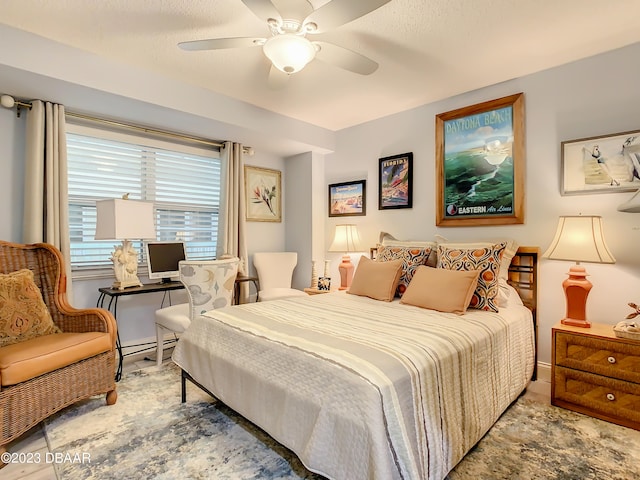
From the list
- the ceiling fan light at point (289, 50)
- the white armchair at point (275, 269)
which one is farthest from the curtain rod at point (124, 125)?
the ceiling fan light at point (289, 50)

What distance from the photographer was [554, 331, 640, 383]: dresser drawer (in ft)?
6.59

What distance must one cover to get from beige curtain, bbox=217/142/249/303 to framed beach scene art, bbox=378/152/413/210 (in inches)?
64.1

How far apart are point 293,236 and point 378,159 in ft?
5.14

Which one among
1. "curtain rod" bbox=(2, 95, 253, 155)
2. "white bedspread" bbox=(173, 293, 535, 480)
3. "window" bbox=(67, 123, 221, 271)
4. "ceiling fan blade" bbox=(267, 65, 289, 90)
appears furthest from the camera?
"window" bbox=(67, 123, 221, 271)

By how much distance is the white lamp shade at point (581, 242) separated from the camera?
7.20 ft

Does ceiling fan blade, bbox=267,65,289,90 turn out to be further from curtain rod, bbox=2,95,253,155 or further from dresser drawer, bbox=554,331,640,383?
dresser drawer, bbox=554,331,640,383

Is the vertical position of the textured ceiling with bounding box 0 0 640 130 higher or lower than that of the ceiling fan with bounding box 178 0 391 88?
higher

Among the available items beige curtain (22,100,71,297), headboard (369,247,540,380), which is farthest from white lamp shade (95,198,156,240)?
headboard (369,247,540,380)

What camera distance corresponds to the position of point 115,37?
2.31 metres

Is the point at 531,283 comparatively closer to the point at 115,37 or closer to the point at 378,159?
the point at 378,159

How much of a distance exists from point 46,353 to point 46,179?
1.52m

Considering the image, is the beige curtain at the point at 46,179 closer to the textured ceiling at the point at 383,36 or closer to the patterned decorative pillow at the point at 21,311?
the patterned decorative pillow at the point at 21,311

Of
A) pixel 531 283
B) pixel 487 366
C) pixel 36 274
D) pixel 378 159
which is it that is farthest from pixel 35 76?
pixel 531 283

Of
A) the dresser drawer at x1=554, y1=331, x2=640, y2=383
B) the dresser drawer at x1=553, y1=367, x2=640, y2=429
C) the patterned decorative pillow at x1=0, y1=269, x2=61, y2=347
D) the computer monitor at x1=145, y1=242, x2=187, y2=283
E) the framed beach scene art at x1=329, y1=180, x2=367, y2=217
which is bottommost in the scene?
the dresser drawer at x1=553, y1=367, x2=640, y2=429
